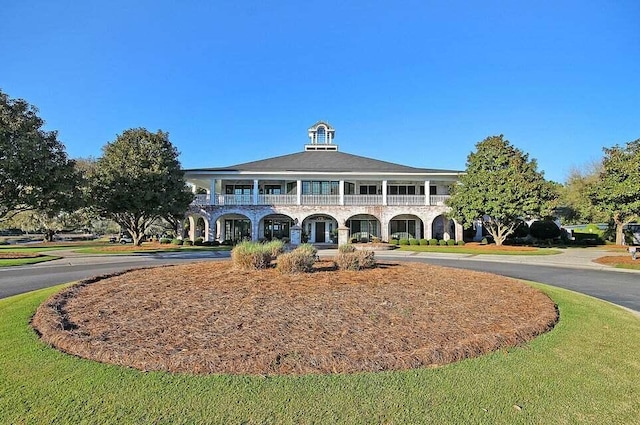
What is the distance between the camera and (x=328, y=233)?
37.8 metres

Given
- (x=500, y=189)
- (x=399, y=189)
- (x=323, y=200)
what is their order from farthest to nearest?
(x=399, y=189) < (x=323, y=200) < (x=500, y=189)

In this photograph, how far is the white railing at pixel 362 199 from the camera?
35312mm

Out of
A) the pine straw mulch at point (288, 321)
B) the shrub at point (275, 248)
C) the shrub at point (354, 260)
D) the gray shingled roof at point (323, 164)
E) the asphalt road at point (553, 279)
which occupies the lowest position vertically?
the asphalt road at point (553, 279)

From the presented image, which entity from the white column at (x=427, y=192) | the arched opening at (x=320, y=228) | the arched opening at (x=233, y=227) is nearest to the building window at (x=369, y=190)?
the arched opening at (x=320, y=228)

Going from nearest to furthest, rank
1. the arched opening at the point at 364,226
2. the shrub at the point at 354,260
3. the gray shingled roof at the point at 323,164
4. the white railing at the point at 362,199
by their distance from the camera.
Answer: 1. the shrub at the point at 354,260
2. the gray shingled roof at the point at 323,164
3. the white railing at the point at 362,199
4. the arched opening at the point at 364,226

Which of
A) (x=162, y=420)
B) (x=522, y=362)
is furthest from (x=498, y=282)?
(x=162, y=420)

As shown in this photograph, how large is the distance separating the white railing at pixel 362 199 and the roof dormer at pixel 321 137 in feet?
32.3

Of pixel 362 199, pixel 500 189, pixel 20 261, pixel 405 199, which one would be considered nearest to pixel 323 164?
pixel 362 199

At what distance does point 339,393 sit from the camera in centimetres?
378

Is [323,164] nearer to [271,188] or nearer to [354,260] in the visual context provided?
[271,188]

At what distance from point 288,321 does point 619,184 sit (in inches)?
1287

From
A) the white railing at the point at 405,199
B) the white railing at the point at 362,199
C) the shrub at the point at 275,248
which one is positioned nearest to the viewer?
the shrub at the point at 275,248

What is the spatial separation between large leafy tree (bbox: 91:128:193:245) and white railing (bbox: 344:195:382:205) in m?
13.9

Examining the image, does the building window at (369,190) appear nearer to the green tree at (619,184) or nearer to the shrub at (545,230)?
the shrub at (545,230)
